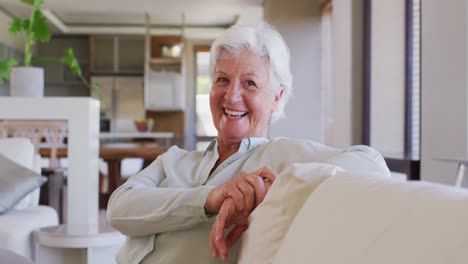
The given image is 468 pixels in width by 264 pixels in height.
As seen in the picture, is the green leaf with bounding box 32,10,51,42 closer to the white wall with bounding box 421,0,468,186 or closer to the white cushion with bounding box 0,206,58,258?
the white cushion with bounding box 0,206,58,258

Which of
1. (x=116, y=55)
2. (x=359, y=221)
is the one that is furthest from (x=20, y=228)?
(x=116, y=55)

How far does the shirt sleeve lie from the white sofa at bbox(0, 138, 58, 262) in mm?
1416

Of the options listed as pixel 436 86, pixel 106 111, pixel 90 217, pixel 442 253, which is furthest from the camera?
pixel 106 111

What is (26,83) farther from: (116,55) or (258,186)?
(116,55)

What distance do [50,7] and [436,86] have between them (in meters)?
7.00

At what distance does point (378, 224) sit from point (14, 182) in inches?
112

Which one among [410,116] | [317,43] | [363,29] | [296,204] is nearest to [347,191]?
[296,204]

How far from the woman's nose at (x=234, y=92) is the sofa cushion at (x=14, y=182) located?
1.95m

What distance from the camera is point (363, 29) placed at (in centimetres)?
492

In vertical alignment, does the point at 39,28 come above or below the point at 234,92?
above

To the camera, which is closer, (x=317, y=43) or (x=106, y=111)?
(x=317, y=43)

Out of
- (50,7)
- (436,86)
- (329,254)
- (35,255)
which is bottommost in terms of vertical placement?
(35,255)

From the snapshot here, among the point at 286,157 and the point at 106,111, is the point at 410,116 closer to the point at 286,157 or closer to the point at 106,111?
the point at 286,157

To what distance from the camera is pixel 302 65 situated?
287 inches
